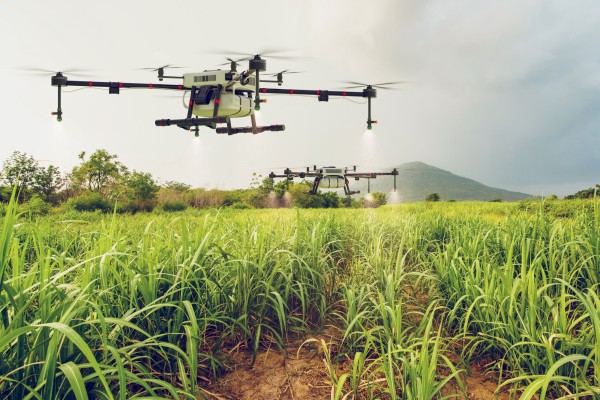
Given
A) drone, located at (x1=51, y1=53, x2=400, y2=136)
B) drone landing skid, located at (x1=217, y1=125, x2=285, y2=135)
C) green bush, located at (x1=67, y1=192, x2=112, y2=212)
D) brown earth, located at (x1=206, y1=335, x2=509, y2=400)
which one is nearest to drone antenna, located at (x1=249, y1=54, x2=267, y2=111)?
drone, located at (x1=51, y1=53, x2=400, y2=136)

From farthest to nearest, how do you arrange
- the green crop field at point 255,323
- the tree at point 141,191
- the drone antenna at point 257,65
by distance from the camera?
the tree at point 141,191 < the drone antenna at point 257,65 < the green crop field at point 255,323

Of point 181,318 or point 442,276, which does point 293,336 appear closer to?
point 181,318

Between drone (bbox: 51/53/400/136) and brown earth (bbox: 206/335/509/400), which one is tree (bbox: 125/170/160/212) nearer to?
drone (bbox: 51/53/400/136)

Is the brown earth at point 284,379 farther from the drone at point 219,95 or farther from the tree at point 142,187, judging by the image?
the tree at point 142,187

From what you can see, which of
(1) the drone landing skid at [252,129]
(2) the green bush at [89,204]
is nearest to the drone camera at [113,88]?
(2) the green bush at [89,204]

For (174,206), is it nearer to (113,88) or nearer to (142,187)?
(142,187)

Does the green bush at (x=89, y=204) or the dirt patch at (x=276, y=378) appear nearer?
the dirt patch at (x=276, y=378)

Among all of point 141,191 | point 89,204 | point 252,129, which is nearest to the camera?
point 252,129

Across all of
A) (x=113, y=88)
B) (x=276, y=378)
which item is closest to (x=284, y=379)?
(x=276, y=378)
